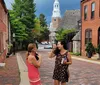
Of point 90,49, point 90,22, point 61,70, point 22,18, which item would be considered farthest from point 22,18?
point 61,70

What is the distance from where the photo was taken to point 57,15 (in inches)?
5453

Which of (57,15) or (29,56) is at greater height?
(57,15)

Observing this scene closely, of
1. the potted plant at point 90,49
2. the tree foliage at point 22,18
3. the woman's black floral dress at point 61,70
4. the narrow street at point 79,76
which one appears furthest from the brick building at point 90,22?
the woman's black floral dress at point 61,70

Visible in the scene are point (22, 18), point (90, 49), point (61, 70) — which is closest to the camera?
point (61, 70)

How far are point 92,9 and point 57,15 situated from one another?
107 m

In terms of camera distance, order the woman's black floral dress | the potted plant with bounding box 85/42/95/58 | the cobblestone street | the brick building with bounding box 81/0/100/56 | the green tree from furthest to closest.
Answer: the green tree
the potted plant with bounding box 85/42/95/58
the brick building with bounding box 81/0/100/56
the cobblestone street
the woman's black floral dress

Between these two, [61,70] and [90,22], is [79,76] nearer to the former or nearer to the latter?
[61,70]

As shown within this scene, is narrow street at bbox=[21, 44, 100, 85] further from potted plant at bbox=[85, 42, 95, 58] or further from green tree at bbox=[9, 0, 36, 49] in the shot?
green tree at bbox=[9, 0, 36, 49]

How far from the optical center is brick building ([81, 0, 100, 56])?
99.3ft

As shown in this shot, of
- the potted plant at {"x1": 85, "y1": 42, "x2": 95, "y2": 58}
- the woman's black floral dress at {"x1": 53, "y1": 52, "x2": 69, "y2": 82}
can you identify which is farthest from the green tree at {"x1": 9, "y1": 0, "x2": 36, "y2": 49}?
the woman's black floral dress at {"x1": 53, "y1": 52, "x2": 69, "y2": 82}

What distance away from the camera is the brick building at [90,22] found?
30.3 m

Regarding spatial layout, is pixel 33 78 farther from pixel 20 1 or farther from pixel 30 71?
pixel 20 1

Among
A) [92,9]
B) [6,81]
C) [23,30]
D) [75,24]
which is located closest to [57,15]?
[75,24]

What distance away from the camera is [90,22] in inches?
1276
